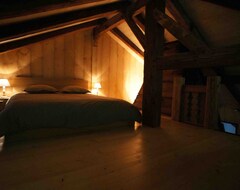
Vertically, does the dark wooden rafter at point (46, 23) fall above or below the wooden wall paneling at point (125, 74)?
above

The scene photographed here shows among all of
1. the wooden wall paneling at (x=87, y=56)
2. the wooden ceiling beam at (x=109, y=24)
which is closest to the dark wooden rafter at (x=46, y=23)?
the wooden ceiling beam at (x=109, y=24)

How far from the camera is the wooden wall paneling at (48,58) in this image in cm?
421

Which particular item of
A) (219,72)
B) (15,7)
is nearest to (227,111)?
(219,72)

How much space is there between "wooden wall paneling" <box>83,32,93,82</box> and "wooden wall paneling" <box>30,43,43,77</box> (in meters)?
1.11

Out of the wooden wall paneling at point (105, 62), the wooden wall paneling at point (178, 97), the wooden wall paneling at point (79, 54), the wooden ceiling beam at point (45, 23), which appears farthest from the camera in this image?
the wooden wall paneling at point (105, 62)

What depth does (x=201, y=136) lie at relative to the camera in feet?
8.23

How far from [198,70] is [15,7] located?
3.81 metres

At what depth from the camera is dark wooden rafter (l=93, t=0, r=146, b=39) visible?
3302 mm

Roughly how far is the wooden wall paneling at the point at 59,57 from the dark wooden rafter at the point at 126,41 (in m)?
1.43

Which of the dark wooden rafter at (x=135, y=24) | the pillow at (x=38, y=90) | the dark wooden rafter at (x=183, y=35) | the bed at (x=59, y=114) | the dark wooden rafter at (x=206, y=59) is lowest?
the bed at (x=59, y=114)

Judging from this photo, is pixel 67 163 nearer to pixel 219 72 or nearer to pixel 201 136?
pixel 201 136

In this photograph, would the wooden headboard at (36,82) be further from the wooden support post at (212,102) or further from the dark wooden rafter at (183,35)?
the wooden support post at (212,102)

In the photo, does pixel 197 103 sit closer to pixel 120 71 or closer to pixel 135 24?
pixel 135 24

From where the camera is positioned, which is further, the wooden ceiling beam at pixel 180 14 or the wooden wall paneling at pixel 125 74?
the wooden wall paneling at pixel 125 74
